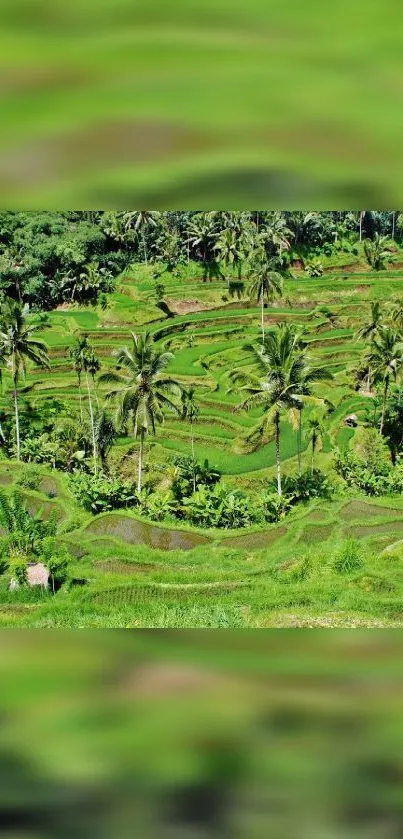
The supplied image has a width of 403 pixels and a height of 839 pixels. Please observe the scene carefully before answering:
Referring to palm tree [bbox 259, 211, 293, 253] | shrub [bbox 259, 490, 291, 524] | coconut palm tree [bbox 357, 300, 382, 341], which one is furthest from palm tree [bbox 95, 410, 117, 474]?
palm tree [bbox 259, 211, 293, 253]

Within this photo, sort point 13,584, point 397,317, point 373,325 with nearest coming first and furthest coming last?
point 13,584 → point 373,325 → point 397,317

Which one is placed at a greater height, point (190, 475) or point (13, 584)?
point (13, 584)

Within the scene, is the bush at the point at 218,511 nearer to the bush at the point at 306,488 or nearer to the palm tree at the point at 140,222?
the bush at the point at 306,488

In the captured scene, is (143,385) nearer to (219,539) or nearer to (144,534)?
(144,534)

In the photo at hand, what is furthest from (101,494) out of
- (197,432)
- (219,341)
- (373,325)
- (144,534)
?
(219,341)

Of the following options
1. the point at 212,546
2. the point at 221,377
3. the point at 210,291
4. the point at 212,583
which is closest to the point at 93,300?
the point at 210,291
